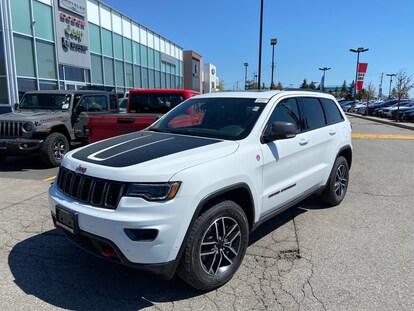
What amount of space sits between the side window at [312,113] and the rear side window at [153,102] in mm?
4079

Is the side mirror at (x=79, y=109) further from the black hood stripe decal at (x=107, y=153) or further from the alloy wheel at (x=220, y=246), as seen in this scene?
the alloy wheel at (x=220, y=246)

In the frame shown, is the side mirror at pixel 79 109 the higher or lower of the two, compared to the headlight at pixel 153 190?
higher

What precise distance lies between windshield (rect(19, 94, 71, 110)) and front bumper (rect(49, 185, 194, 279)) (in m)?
7.21

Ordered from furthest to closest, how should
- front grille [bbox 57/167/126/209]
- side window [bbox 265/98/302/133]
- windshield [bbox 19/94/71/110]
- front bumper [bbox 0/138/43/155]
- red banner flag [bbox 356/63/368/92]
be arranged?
red banner flag [bbox 356/63/368/92] → windshield [bbox 19/94/71/110] → front bumper [bbox 0/138/43/155] → side window [bbox 265/98/302/133] → front grille [bbox 57/167/126/209]

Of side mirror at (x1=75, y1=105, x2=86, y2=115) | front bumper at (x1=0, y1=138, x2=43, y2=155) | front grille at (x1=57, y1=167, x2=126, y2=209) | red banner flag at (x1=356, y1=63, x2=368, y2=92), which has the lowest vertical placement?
front bumper at (x1=0, y1=138, x2=43, y2=155)

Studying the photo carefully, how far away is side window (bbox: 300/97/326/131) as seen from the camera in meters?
4.54

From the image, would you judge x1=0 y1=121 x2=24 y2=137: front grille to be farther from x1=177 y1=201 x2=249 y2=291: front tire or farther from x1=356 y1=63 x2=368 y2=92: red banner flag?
x1=356 y1=63 x2=368 y2=92: red banner flag

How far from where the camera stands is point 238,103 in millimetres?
4086

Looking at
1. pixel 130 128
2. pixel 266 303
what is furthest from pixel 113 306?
pixel 130 128

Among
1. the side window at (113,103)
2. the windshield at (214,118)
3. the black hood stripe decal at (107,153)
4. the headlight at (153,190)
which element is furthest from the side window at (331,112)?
the side window at (113,103)

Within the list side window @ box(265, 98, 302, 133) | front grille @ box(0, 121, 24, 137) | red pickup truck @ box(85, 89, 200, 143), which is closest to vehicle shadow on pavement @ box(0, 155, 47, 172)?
front grille @ box(0, 121, 24, 137)

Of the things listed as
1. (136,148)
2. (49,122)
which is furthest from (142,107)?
(136,148)

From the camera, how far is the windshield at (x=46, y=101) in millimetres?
9133

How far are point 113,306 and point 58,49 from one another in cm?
1852
